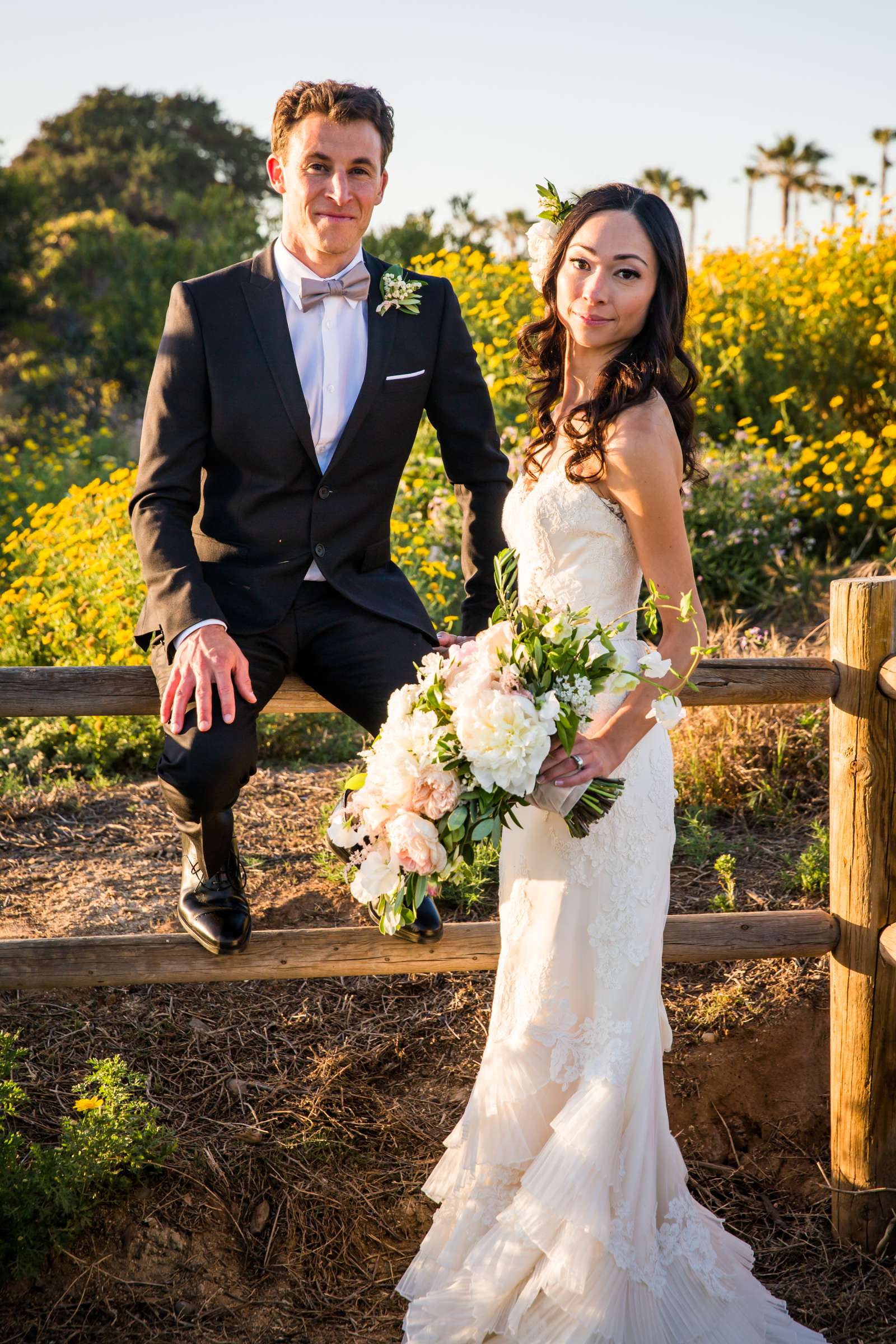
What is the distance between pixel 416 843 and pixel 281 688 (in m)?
1.11

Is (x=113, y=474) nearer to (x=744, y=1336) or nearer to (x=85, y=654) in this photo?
(x=85, y=654)

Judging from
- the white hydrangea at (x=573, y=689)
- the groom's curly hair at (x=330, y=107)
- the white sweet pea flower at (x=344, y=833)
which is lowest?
the white sweet pea flower at (x=344, y=833)

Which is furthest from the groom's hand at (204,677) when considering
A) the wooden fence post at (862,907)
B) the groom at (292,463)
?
the wooden fence post at (862,907)

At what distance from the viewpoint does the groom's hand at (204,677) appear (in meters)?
2.68

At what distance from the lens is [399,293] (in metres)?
3.22

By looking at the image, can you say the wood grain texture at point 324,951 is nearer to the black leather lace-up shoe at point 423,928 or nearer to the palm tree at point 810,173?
the black leather lace-up shoe at point 423,928

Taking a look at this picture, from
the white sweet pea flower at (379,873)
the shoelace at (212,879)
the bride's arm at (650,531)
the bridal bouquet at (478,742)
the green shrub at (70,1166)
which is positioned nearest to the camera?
the bridal bouquet at (478,742)

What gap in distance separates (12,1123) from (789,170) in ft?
152

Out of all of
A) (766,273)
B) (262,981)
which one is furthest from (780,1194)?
(766,273)

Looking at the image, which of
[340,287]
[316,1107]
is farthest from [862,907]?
[340,287]

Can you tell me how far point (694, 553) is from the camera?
7008 millimetres

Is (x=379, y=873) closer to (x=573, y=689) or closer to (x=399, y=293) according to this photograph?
(x=573, y=689)

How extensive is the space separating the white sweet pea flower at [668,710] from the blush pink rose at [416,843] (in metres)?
0.48

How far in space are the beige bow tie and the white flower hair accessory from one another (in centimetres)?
67
